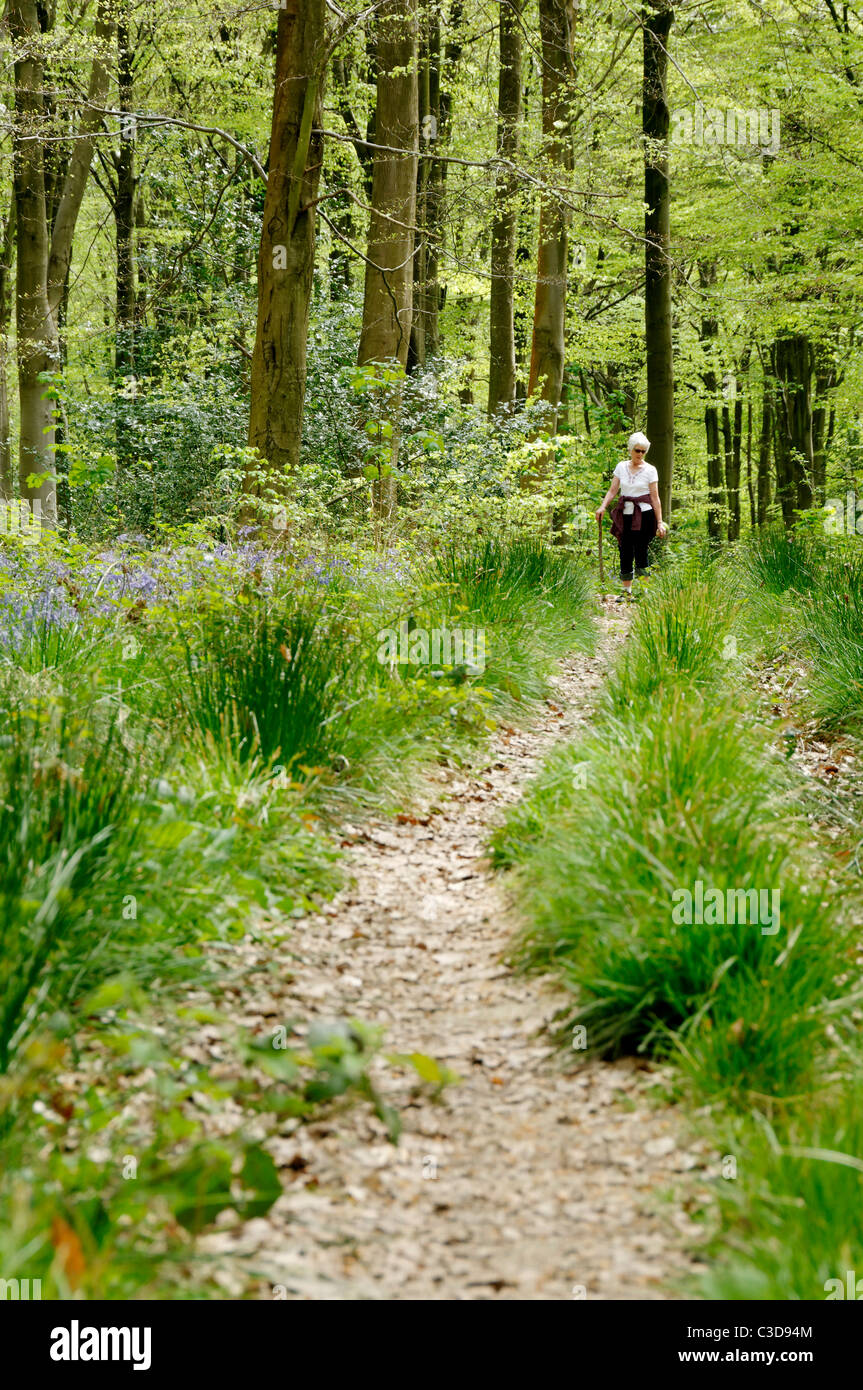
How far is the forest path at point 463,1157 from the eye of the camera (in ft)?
7.13

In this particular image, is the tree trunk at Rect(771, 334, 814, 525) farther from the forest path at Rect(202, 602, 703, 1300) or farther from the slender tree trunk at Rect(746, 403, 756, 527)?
the forest path at Rect(202, 602, 703, 1300)

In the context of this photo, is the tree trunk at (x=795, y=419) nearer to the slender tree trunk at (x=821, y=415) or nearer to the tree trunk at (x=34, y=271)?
the slender tree trunk at (x=821, y=415)

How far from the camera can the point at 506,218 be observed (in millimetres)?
15305

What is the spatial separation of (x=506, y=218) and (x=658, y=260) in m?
2.52

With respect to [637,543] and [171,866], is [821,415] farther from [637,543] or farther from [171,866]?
[171,866]

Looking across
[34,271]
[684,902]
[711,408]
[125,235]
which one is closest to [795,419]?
[711,408]

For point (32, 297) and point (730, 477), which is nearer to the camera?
point (32, 297)

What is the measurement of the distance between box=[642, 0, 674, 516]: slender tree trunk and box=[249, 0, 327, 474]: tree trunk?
7.01 metres

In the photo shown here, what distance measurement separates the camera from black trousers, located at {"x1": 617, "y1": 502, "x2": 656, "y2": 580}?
11.0m

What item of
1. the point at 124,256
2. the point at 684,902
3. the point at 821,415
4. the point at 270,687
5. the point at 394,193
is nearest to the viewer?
the point at 684,902

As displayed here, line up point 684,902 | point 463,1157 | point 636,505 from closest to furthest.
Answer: point 463,1157, point 684,902, point 636,505

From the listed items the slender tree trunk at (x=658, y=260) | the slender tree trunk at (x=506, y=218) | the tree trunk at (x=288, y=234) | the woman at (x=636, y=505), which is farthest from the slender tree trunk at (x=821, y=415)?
the tree trunk at (x=288, y=234)

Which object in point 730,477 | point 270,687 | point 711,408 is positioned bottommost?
point 270,687
